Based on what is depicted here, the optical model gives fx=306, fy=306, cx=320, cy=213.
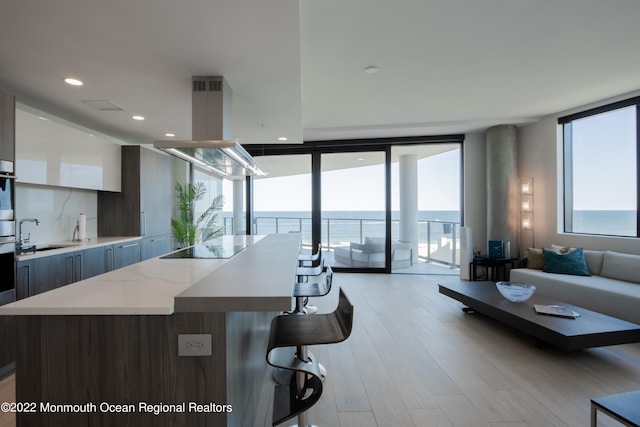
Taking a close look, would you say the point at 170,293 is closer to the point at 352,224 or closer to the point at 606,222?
the point at 352,224

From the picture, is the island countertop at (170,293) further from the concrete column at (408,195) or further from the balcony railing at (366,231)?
the concrete column at (408,195)

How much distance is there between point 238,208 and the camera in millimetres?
6691

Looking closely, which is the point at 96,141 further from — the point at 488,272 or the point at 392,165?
the point at 488,272

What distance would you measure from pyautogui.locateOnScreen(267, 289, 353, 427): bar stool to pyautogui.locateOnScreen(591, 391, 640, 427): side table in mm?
1276

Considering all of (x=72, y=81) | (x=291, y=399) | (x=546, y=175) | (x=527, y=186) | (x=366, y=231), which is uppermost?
(x=72, y=81)

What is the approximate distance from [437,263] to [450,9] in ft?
17.5

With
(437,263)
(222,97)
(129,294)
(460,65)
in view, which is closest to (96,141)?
(222,97)

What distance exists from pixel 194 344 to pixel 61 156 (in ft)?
11.1

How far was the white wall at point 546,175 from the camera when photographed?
4895 millimetres

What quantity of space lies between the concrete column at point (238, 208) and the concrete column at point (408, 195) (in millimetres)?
3376

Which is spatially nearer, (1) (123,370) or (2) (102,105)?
(1) (123,370)

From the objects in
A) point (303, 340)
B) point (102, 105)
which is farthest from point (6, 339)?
point (303, 340)

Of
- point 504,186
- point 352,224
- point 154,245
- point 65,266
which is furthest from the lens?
point 352,224

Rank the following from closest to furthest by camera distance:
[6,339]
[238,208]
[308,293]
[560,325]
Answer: [308,293], [6,339], [560,325], [238,208]
